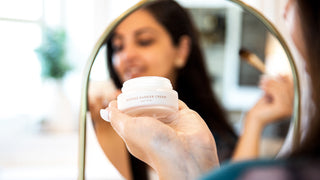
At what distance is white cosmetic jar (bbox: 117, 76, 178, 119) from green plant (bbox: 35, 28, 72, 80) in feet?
3.92

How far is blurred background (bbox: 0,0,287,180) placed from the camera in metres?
1.41

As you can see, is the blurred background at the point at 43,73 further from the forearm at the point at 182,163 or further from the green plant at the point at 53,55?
the forearm at the point at 182,163

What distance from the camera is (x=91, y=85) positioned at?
0.39m

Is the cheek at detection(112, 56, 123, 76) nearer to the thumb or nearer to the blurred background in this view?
the thumb

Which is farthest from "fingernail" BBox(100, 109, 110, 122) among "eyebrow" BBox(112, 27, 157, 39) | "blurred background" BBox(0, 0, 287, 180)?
"blurred background" BBox(0, 0, 287, 180)

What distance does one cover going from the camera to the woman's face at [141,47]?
0.38 m

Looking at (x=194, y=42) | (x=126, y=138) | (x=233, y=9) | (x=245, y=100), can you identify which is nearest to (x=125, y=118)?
(x=126, y=138)

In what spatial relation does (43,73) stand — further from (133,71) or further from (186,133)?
(186,133)

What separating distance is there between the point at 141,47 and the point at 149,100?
163mm

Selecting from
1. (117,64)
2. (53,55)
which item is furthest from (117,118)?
(53,55)

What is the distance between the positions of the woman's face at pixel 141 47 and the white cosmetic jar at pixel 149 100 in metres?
0.07

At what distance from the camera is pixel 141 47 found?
1.38ft

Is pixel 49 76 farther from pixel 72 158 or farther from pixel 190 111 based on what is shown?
pixel 190 111

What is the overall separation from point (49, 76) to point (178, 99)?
1218 millimetres
